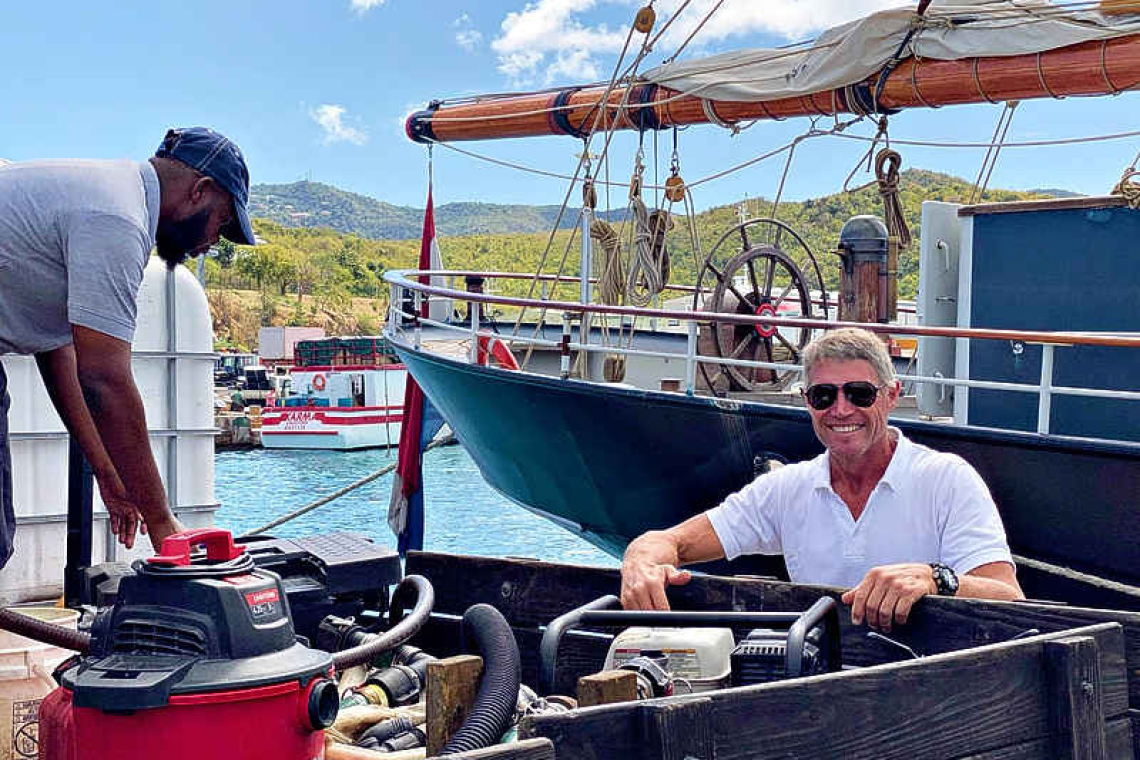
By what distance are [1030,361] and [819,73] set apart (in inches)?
129

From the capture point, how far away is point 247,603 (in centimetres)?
193

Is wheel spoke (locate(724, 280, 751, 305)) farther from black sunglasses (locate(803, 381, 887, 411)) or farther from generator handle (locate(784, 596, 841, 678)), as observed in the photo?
generator handle (locate(784, 596, 841, 678))

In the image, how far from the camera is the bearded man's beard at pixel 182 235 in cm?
296

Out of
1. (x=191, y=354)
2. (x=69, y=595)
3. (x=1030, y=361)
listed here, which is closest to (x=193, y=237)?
(x=69, y=595)

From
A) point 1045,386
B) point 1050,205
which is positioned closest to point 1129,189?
point 1050,205

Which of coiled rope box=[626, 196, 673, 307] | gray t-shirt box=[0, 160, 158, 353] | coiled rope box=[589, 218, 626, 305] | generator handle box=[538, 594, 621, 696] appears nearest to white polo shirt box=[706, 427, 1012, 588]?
generator handle box=[538, 594, 621, 696]

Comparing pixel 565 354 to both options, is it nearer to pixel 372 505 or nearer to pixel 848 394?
pixel 848 394

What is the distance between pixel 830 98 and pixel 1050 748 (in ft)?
26.5

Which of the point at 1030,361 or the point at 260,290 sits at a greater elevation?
the point at 260,290

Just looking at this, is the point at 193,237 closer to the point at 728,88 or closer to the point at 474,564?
the point at 474,564

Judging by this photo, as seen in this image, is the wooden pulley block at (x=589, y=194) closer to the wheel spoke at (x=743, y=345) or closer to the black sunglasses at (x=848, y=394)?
the wheel spoke at (x=743, y=345)

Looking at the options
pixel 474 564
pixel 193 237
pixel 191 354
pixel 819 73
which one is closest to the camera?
pixel 193 237

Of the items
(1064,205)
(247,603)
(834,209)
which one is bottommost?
(247,603)

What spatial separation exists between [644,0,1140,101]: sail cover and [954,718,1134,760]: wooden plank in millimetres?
6799
